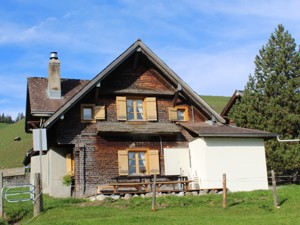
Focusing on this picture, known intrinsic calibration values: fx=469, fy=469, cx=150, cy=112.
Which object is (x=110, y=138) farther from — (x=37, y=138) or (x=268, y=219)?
(x=268, y=219)

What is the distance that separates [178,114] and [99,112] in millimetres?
4394

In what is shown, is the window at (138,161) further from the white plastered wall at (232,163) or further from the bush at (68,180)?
the bush at (68,180)

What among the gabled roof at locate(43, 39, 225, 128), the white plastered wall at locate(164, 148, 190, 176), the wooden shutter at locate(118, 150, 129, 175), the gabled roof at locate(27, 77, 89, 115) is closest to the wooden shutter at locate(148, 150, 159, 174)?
the white plastered wall at locate(164, 148, 190, 176)

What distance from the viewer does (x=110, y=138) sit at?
912 inches

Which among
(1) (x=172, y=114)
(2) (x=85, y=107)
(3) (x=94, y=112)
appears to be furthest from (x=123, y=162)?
(1) (x=172, y=114)

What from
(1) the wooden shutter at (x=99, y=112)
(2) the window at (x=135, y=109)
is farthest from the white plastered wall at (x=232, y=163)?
(1) the wooden shutter at (x=99, y=112)

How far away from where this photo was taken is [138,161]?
23.4 meters

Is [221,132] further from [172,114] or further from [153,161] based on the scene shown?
[153,161]

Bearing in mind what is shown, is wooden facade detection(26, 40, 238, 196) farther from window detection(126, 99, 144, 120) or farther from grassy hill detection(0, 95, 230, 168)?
grassy hill detection(0, 95, 230, 168)

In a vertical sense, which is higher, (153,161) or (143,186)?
(153,161)

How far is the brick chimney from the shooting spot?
2519 cm

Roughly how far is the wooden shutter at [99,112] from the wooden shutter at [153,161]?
2945 mm

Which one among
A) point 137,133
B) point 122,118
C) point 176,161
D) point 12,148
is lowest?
point 176,161

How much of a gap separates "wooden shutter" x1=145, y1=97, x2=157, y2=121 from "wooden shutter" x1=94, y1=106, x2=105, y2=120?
235cm
